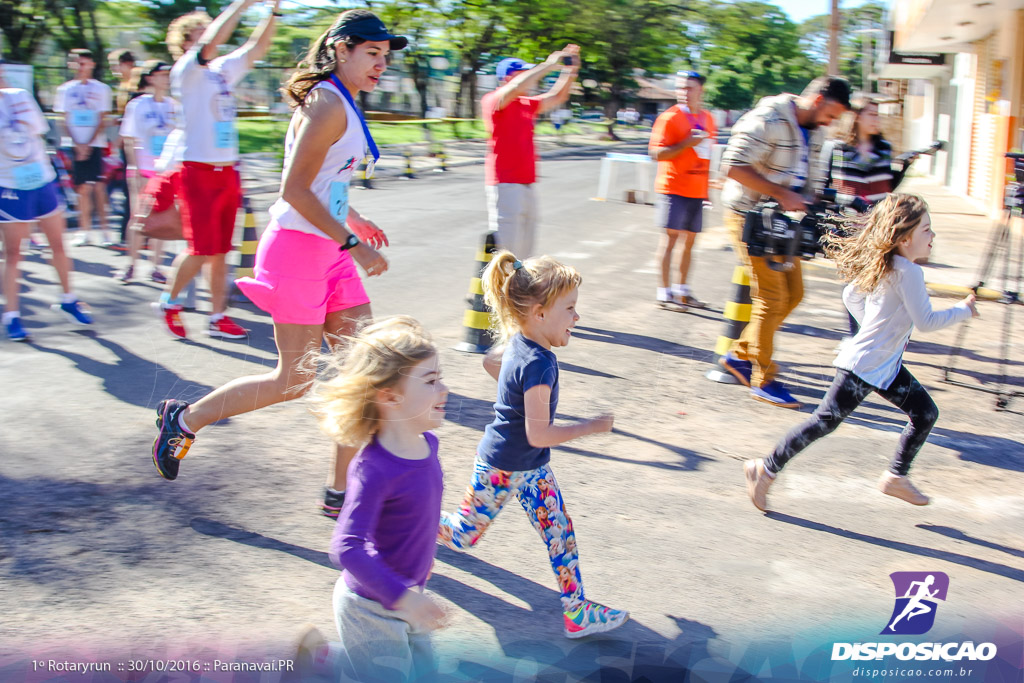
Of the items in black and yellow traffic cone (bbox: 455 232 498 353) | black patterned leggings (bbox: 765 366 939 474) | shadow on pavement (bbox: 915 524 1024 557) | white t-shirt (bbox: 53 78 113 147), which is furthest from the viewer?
white t-shirt (bbox: 53 78 113 147)

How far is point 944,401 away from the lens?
19.9 ft

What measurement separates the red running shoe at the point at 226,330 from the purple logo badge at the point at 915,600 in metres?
4.65

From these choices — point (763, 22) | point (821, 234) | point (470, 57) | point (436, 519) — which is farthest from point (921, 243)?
point (763, 22)

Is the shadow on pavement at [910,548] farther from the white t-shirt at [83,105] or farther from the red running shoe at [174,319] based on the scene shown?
the white t-shirt at [83,105]

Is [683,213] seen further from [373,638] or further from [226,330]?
[373,638]

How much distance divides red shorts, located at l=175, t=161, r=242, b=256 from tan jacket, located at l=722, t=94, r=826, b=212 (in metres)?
3.29

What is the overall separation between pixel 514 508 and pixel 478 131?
3883 cm

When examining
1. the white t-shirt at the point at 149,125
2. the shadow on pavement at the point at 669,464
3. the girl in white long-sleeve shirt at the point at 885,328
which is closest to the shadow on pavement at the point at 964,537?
the girl in white long-sleeve shirt at the point at 885,328

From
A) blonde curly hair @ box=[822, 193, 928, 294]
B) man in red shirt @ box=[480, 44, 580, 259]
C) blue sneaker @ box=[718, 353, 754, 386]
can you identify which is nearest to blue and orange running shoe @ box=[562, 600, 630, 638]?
blonde curly hair @ box=[822, 193, 928, 294]

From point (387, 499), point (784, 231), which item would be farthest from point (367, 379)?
point (784, 231)

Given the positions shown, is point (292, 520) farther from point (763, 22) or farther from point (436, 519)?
point (763, 22)

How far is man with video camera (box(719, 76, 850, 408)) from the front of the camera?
5.68m

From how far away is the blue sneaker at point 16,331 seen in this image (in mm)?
6371

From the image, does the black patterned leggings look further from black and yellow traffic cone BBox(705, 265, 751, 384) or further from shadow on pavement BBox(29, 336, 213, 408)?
shadow on pavement BBox(29, 336, 213, 408)
